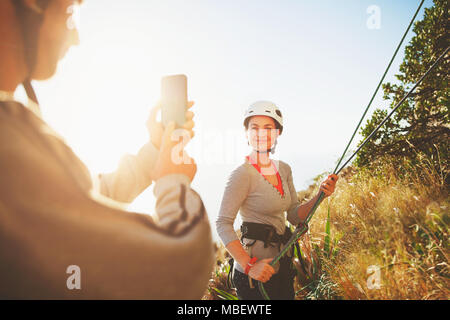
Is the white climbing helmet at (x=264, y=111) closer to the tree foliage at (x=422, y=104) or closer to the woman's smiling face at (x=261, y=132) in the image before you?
the woman's smiling face at (x=261, y=132)

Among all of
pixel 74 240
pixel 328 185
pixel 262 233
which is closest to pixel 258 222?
pixel 262 233

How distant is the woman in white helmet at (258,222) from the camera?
2568 mm

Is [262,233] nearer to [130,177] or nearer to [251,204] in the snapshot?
[251,204]

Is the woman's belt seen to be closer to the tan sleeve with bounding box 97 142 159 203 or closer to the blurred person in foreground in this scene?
the tan sleeve with bounding box 97 142 159 203

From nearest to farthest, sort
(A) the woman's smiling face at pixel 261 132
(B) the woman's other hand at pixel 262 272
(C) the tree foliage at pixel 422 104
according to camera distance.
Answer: (B) the woman's other hand at pixel 262 272
(A) the woman's smiling face at pixel 261 132
(C) the tree foliage at pixel 422 104

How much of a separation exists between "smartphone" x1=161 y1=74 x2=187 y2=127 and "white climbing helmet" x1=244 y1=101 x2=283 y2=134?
1.73 meters

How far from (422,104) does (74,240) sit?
628 centimetres

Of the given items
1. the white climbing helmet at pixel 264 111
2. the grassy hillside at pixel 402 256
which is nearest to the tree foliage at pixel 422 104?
the grassy hillside at pixel 402 256

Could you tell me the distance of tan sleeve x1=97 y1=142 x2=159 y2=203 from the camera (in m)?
1.66

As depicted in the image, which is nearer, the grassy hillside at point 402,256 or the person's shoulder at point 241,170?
the grassy hillside at point 402,256

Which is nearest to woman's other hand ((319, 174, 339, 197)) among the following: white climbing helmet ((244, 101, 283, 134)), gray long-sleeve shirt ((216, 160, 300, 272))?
gray long-sleeve shirt ((216, 160, 300, 272))

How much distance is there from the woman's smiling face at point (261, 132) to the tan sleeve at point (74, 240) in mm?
2202

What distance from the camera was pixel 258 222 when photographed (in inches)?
108
